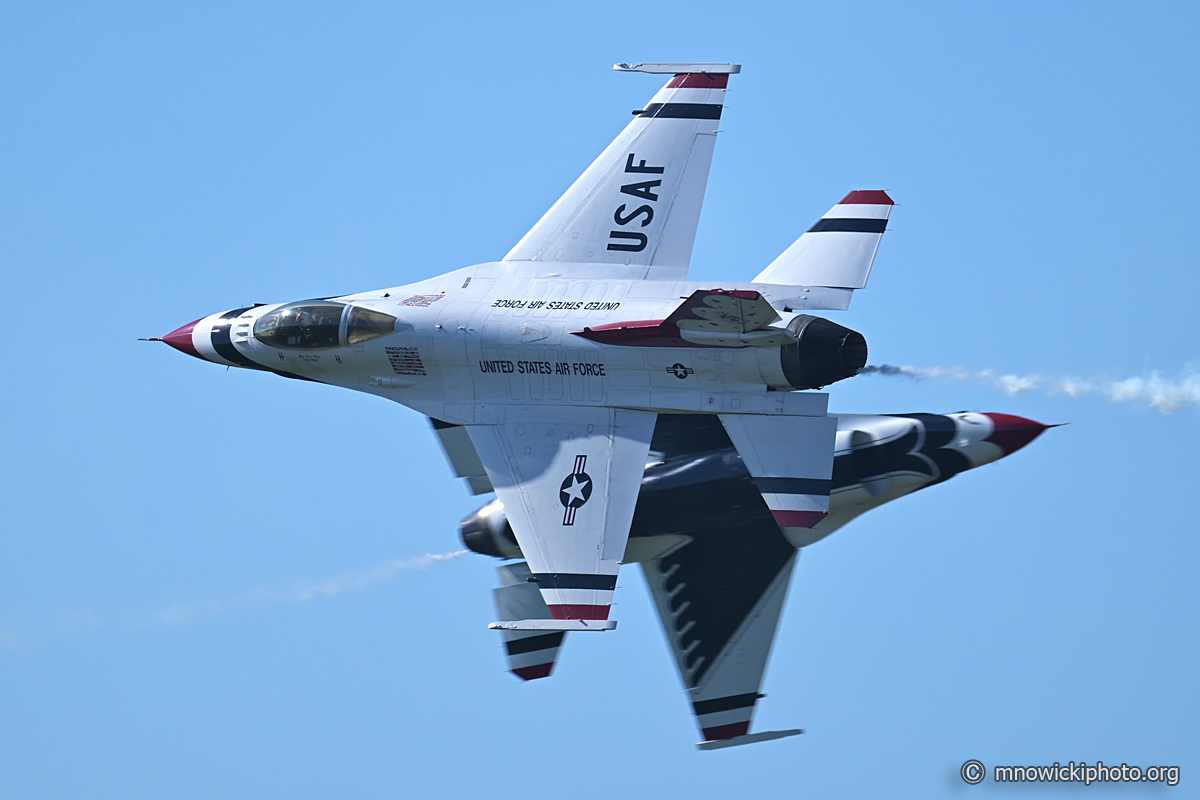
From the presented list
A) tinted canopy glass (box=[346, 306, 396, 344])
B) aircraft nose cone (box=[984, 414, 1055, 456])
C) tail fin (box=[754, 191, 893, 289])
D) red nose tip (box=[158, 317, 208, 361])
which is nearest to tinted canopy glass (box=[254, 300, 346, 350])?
tinted canopy glass (box=[346, 306, 396, 344])

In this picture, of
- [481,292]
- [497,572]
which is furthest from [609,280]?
[497,572]

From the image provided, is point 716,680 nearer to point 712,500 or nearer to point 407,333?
point 712,500

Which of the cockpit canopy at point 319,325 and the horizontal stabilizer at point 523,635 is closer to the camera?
the cockpit canopy at point 319,325

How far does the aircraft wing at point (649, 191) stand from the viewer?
26.0 m

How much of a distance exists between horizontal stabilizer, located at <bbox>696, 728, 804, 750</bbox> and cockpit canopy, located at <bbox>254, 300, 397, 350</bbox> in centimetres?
868

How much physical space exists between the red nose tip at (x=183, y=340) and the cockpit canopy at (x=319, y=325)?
1548 mm

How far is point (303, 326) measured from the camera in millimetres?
26531

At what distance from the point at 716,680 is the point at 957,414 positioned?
608 cm

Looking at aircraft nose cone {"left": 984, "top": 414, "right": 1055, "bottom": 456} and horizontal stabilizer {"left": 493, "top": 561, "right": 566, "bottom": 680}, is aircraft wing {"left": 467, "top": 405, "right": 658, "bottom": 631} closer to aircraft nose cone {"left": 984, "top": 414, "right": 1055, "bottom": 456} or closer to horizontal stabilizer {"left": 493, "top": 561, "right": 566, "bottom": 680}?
horizontal stabilizer {"left": 493, "top": 561, "right": 566, "bottom": 680}

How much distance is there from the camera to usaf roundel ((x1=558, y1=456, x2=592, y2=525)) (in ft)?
80.7

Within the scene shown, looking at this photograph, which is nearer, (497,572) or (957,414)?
(957,414)

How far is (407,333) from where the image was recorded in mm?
25594

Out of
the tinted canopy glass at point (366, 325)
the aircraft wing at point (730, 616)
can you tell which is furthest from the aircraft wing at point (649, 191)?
the aircraft wing at point (730, 616)

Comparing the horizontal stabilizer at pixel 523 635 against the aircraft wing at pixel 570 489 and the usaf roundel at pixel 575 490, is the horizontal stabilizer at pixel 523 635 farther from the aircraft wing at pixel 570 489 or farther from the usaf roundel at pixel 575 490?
the usaf roundel at pixel 575 490
